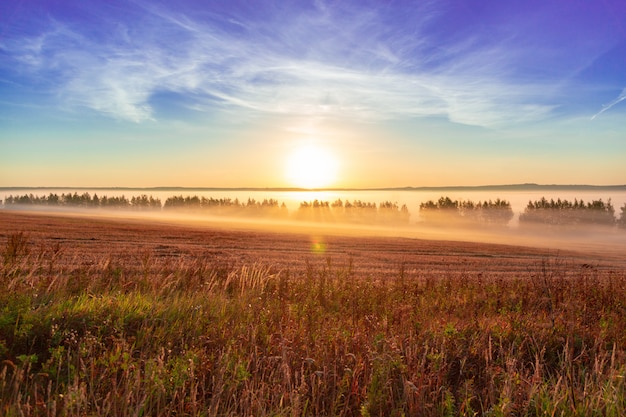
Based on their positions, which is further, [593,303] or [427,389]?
[593,303]

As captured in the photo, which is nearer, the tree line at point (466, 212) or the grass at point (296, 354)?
the grass at point (296, 354)

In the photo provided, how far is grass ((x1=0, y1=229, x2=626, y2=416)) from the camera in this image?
473 cm

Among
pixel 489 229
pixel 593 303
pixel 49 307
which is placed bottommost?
pixel 489 229

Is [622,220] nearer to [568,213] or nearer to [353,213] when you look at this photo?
[568,213]

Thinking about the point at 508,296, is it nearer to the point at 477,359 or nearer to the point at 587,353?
the point at 587,353

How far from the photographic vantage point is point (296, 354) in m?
5.81

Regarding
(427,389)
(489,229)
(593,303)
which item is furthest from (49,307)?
(489,229)

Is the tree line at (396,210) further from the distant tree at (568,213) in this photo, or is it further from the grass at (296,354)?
the grass at (296,354)

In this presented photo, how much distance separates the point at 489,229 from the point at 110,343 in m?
92.1

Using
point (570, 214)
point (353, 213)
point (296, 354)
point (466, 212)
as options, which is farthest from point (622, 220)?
point (296, 354)

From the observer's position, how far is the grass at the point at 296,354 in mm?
4734

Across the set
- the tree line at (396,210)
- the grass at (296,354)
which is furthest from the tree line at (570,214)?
the grass at (296,354)

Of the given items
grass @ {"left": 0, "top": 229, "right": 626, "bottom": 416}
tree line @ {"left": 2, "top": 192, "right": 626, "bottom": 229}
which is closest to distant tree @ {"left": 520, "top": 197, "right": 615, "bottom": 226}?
tree line @ {"left": 2, "top": 192, "right": 626, "bottom": 229}

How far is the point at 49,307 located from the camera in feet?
A: 22.4
